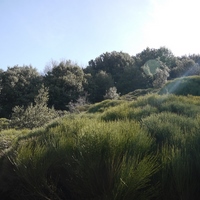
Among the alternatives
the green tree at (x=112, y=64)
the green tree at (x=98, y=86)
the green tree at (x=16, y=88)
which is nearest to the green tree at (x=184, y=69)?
the green tree at (x=112, y=64)

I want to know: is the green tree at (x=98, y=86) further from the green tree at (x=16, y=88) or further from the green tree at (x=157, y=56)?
the green tree at (x=157, y=56)

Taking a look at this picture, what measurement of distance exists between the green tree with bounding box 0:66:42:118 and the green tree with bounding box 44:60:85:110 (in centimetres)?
224

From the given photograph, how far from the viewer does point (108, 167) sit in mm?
3391

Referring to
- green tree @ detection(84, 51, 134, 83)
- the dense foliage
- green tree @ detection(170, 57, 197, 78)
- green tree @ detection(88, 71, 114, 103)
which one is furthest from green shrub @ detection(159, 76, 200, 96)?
green tree @ detection(84, 51, 134, 83)

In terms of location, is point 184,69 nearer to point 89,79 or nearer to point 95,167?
point 89,79

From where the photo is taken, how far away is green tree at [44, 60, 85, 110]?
37562mm

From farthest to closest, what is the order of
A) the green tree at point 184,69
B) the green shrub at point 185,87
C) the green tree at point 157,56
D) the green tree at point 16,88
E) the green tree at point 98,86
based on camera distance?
the green tree at point 157,56 < the green tree at point 184,69 < the green tree at point 98,86 < the green tree at point 16,88 < the green shrub at point 185,87

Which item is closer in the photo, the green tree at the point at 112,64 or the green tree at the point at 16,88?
the green tree at the point at 16,88

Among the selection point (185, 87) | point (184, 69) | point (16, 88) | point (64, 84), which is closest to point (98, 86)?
point (64, 84)

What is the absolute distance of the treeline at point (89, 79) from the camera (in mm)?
37406

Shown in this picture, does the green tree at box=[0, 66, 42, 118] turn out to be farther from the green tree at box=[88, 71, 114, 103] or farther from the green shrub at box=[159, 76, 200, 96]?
the green shrub at box=[159, 76, 200, 96]

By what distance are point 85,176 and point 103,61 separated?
50.9m

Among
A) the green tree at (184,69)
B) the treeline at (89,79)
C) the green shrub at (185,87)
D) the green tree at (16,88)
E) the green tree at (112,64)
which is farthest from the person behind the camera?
the green tree at (112,64)

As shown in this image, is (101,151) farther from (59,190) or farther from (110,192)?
(59,190)
